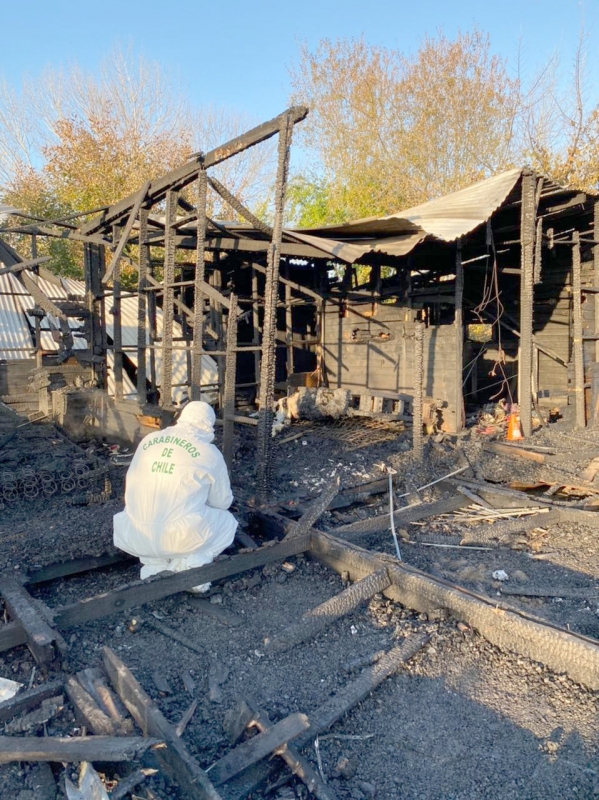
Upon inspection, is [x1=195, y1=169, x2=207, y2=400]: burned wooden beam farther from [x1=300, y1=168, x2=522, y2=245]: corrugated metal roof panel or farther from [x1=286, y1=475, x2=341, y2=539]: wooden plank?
[x1=300, y1=168, x2=522, y2=245]: corrugated metal roof panel

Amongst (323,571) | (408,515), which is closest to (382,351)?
(408,515)

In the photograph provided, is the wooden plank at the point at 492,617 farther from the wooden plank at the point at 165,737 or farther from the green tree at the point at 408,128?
the green tree at the point at 408,128

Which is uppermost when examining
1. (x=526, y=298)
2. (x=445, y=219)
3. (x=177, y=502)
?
(x=445, y=219)

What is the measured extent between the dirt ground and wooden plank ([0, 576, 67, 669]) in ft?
0.48

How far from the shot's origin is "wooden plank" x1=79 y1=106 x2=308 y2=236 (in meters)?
5.71

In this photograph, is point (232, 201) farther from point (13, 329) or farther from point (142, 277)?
point (13, 329)

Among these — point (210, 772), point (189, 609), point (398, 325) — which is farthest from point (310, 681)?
point (398, 325)

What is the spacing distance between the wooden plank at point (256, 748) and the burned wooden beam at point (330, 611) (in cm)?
94

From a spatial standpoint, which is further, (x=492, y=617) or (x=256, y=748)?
(x=492, y=617)

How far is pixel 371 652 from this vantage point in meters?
3.72

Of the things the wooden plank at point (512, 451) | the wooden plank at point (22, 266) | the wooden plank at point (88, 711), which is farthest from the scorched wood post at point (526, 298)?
the wooden plank at point (88, 711)

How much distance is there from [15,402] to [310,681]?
24.4 ft

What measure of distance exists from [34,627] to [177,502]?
1226mm

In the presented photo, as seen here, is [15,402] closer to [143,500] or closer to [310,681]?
[143,500]
